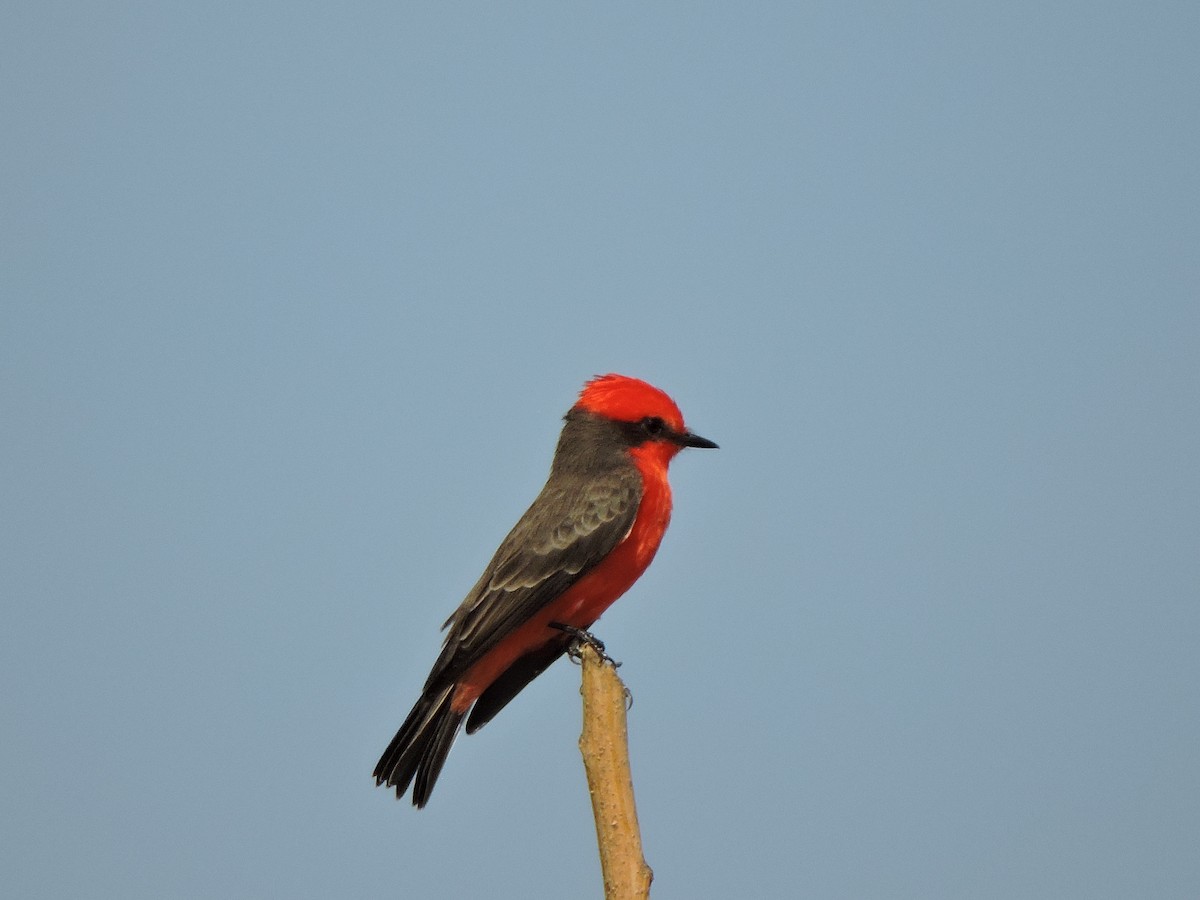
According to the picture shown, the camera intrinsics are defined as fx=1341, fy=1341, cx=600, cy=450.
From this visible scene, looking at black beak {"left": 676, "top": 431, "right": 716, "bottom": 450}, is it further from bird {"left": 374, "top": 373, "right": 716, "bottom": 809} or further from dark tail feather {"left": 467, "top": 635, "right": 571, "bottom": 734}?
dark tail feather {"left": 467, "top": 635, "right": 571, "bottom": 734}

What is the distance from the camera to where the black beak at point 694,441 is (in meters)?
9.30

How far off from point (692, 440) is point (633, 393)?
0.53 m

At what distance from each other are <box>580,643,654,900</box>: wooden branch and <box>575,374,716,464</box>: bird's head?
2.87 metres

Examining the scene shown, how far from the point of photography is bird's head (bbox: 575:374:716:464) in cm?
922

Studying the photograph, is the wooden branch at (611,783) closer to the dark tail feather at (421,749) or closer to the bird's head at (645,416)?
the dark tail feather at (421,749)

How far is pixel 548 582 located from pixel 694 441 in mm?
1618

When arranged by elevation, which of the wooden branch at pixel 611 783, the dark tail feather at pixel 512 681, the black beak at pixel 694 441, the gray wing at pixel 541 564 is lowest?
the wooden branch at pixel 611 783

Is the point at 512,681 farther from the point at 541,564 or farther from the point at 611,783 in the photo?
the point at 611,783

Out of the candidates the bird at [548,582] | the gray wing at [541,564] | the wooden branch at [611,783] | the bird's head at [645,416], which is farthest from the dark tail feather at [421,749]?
the bird's head at [645,416]

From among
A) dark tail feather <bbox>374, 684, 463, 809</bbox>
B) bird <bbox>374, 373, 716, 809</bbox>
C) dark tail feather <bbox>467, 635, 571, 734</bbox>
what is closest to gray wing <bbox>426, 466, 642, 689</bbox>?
bird <bbox>374, 373, 716, 809</bbox>

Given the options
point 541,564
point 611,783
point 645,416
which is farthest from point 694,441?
point 611,783

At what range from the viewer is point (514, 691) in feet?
28.8

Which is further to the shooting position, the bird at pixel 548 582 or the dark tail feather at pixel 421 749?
the bird at pixel 548 582

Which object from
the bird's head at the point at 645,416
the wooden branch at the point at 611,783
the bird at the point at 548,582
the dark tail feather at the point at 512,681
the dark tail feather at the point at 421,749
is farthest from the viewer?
the bird's head at the point at 645,416
